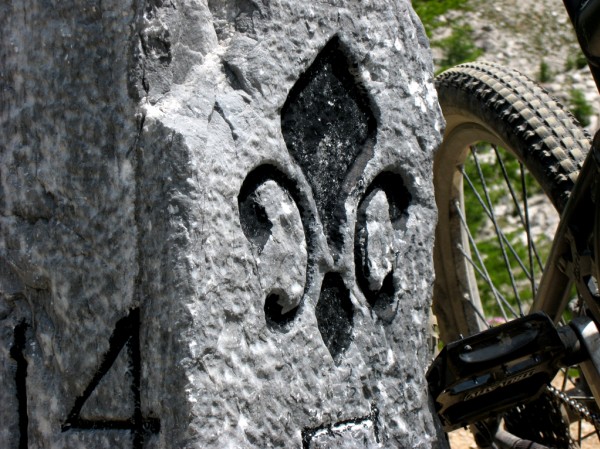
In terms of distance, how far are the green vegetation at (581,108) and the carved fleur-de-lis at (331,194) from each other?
3.39 meters

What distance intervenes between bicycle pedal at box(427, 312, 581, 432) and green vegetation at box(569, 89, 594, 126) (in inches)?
122

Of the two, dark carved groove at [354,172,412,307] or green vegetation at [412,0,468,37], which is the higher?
green vegetation at [412,0,468,37]

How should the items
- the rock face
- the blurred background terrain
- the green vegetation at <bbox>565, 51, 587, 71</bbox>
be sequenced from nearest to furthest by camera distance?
the rock face
the blurred background terrain
the green vegetation at <bbox>565, 51, 587, 71</bbox>

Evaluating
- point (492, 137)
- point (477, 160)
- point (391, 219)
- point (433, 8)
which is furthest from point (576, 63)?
point (391, 219)

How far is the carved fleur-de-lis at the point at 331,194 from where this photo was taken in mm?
1238

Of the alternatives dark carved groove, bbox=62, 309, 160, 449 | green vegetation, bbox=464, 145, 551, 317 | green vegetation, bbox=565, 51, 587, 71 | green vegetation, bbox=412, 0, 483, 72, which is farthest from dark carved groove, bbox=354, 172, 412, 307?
green vegetation, bbox=565, 51, 587, 71

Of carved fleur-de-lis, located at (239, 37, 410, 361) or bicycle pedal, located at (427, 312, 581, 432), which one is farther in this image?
bicycle pedal, located at (427, 312, 581, 432)

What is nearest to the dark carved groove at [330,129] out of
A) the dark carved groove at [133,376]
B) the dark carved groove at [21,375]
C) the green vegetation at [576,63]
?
the dark carved groove at [133,376]

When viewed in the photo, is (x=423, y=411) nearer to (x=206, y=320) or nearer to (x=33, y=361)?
(x=206, y=320)

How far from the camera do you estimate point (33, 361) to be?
1.27 meters

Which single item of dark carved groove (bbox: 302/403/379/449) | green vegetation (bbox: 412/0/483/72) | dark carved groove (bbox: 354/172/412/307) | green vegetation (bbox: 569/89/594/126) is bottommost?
dark carved groove (bbox: 302/403/379/449)

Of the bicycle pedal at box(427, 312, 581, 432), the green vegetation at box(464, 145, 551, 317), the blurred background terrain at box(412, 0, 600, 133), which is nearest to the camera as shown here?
the bicycle pedal at box(427, 312, 581, 432)

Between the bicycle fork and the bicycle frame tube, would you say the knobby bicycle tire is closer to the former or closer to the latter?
the bicycle frame tube

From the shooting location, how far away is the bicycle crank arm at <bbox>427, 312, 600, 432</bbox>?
1.53 m
